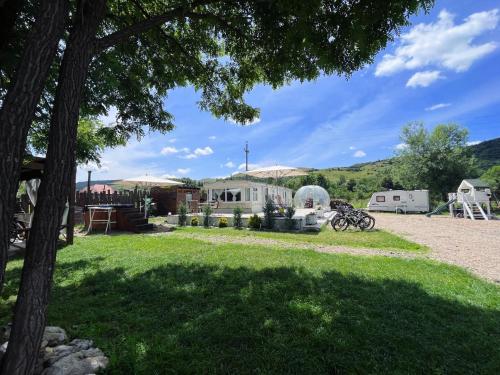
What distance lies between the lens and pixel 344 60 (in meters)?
3.80

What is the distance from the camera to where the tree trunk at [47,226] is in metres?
1.87

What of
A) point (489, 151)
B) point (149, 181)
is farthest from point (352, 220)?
point (489, 151)

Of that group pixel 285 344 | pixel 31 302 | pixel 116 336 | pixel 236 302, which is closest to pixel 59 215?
pixel 31 302

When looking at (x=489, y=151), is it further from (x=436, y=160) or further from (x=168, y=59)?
(x=168, y=59)

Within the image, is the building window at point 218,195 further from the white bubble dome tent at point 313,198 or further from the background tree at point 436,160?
the background tree at point 436,160

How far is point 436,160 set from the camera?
3216 cm

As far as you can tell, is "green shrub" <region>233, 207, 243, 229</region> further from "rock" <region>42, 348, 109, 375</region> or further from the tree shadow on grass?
"rock" <region>42, 348, 109, 375</region>

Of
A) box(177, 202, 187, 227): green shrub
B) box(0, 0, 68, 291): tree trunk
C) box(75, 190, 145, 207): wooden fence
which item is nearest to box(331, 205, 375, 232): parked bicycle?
box(177, 202, 187, 227): green shrub

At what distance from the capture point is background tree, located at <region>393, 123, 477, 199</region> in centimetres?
3169

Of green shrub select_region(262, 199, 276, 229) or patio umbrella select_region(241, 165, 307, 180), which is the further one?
patio umbrella select_region(241, 165, 307, 180)

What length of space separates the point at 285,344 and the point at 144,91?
5.25 metres

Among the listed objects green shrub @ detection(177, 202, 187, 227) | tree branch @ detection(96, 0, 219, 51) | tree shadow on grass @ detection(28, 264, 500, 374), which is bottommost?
tree shadow on grass @ detection(28, 264, 500, 374)

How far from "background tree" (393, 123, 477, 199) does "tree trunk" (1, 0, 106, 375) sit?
122 feet

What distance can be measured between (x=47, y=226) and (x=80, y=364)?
4.28 ft
